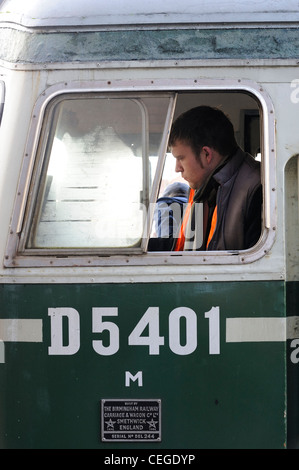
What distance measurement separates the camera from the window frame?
302 centimetres

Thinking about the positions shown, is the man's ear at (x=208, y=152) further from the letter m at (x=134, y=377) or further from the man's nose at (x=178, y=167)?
the letter m at (x=134, y=377)

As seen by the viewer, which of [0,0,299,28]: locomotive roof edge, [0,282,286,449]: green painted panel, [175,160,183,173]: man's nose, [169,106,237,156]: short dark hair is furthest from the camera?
[175,160,183,173]: man's nose

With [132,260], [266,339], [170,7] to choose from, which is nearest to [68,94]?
[170,7]

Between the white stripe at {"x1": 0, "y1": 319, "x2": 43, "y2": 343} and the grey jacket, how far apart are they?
0.82 meters

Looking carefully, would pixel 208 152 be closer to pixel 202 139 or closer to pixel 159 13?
pixel 202 139

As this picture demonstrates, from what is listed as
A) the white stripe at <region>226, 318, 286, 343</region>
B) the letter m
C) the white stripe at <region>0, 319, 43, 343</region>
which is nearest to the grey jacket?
the white stripe at <region>226, 318, 286, 343</region>

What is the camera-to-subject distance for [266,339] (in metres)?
3.01

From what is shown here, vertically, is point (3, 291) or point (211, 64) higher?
point (211, 64)

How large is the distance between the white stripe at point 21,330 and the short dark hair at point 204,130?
45.0 inches

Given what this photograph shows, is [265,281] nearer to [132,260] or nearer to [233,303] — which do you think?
[233,303]

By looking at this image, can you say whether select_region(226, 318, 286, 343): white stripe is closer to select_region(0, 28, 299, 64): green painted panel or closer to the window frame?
the window frame

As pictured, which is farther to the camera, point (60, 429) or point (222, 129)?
point (222, 129)
